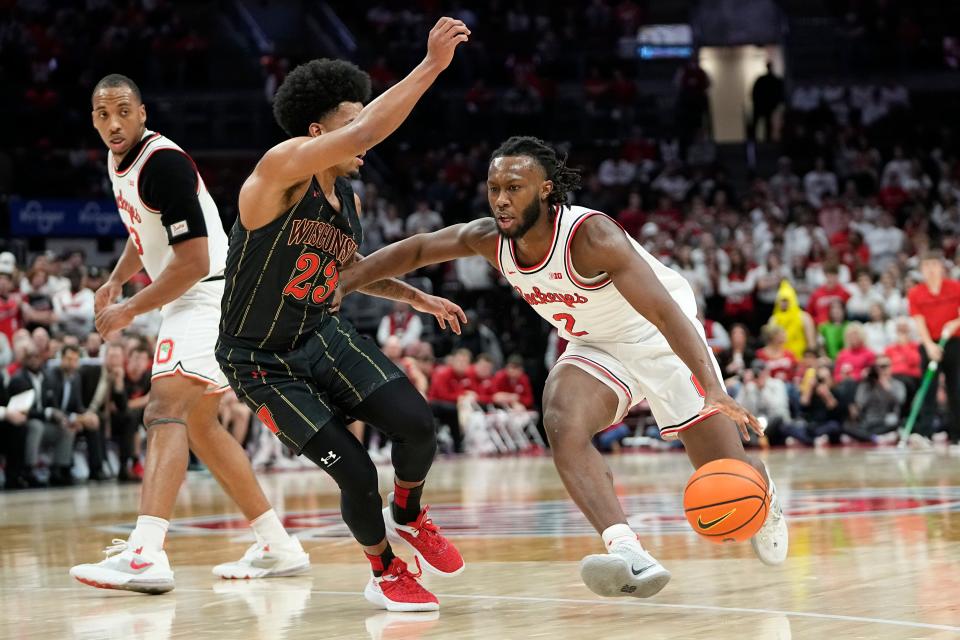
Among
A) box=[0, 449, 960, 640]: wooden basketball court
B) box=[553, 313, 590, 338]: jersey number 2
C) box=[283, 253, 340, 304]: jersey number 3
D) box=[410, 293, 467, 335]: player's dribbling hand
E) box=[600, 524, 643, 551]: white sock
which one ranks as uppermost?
box=[283, 253, 340, 304]: jersey number 3

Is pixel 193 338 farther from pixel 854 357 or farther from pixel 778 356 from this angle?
pixel 854 357

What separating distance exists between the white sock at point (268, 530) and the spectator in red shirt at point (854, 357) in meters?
10.6

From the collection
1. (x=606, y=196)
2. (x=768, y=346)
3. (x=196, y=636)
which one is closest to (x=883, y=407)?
(x=768, y=346)

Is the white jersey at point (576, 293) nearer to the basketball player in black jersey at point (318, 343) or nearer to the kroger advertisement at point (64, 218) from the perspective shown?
the basketball player in black jersey at point (318, 343)

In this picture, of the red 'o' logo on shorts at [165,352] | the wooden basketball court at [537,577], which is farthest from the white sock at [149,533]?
the red 'o' logo on shorts at [165,352]

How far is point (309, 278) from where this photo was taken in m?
5.10

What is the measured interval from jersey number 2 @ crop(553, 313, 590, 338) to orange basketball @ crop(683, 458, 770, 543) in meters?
0.91

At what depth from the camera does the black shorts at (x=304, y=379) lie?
502 cm

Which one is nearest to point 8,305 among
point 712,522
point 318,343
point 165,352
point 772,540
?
point 165,352

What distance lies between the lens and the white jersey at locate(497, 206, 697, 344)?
17.2ft

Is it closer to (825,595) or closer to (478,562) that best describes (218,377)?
(478,562)

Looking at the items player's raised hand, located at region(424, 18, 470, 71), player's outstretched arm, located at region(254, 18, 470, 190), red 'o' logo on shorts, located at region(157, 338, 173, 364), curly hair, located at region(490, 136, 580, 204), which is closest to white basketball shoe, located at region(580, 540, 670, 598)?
curly hair, located at region(490, 136, 580, 204)

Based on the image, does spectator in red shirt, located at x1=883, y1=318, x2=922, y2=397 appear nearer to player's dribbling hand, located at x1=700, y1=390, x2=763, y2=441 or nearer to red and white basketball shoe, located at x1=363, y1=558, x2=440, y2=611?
player's dribbling hand, located at x1=700, y1=390, x2=763, y2=441

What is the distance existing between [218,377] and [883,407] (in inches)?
433
